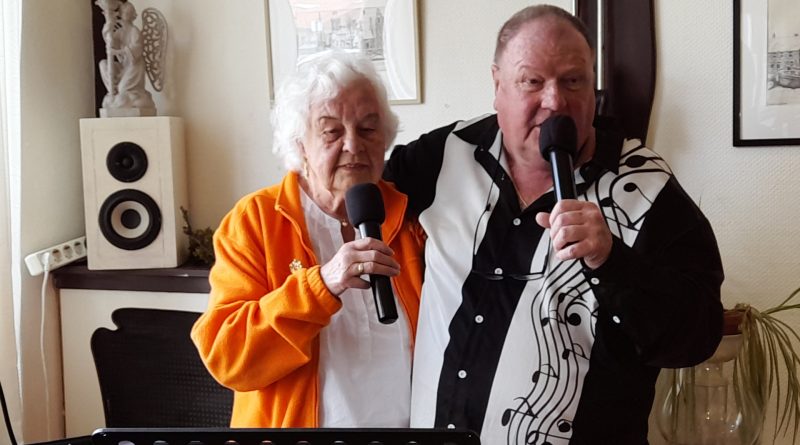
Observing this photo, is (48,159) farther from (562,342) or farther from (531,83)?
(562,342)

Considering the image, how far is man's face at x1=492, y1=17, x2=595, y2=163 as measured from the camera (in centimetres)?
156

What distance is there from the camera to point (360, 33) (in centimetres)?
252

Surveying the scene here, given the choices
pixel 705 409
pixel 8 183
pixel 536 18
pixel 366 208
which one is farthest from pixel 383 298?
pixel 8 183

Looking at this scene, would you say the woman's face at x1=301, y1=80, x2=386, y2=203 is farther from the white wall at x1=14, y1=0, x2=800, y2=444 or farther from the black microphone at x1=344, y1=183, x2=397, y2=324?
the white wall at x1=14, y1=0, x2=800, y2=444

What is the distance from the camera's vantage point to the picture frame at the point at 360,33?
249 centimetres

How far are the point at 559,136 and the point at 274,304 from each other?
24.9 inches

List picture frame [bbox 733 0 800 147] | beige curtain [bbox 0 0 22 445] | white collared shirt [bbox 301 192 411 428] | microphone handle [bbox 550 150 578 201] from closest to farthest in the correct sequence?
microphone handle [bbox 550 150 578 201]
white collared shirt [bbox 301 192 411 428]
picture frame [bbox 733 0 800 147]
beige curtain [bbox 0 0 22 445]

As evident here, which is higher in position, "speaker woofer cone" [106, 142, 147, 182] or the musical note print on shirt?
"speaker woofer cone" [106, 142, 147, 182]

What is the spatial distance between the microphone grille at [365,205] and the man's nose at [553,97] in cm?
38

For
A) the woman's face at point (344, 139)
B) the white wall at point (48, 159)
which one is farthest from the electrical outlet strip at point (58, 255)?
the woman's face at point (344, 139)

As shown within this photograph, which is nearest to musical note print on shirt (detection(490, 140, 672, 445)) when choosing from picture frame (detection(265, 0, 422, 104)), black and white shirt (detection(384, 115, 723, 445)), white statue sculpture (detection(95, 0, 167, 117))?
black and white shirt (detection(384, 115, 723, 445))

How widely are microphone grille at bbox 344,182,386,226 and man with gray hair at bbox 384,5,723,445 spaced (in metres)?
0.24

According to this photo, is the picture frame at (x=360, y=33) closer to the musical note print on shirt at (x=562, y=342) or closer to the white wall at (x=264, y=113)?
the white wall at (x=264, y=113)

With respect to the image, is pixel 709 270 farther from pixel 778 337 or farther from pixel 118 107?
pixel 118 107
